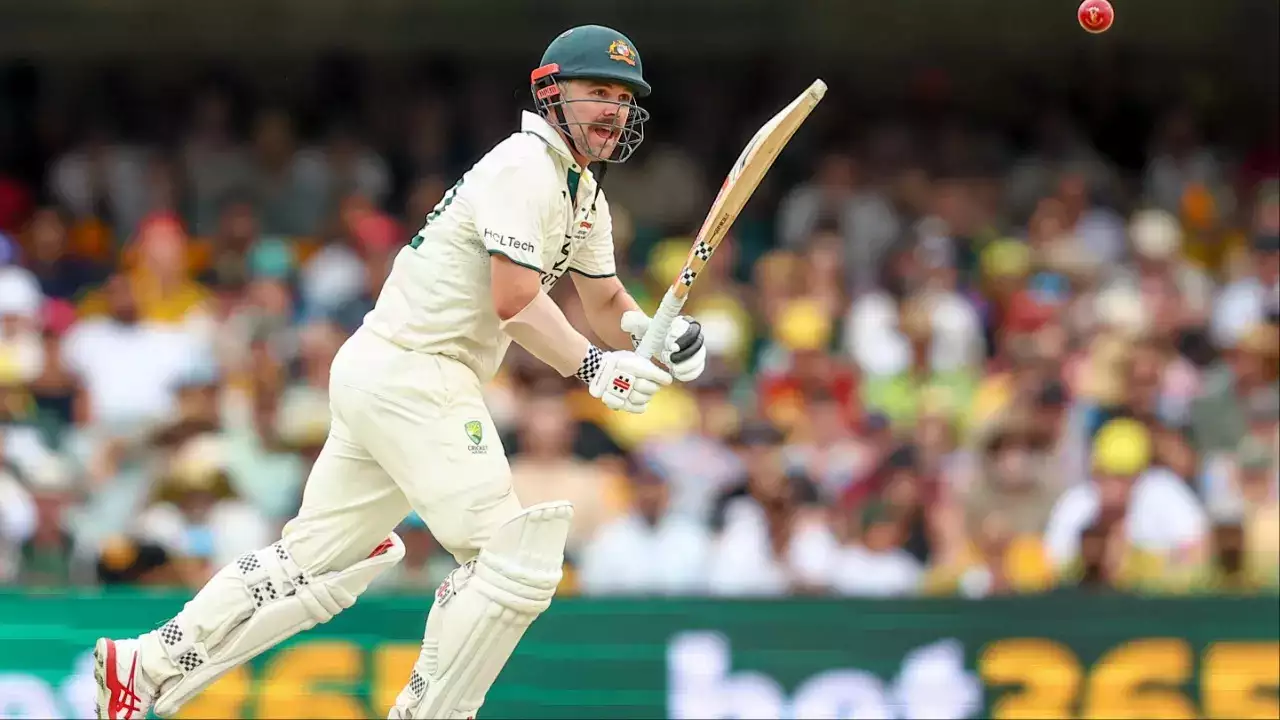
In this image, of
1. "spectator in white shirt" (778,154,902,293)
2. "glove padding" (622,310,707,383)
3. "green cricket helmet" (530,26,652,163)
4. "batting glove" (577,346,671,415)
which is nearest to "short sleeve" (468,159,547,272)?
"green cricket helmet" (530,26,652,163)

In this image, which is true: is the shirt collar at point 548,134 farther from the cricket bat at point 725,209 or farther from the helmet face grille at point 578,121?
the cricket bat at point 725,209

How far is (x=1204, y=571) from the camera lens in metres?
8.80

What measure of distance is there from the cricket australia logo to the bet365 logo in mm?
2422

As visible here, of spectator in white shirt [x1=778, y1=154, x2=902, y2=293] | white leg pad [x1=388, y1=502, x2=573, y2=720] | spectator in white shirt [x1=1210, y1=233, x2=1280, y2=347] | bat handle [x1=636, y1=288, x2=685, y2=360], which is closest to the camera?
white leg pad [x1=388, y1=502, x2=573, y2=720]

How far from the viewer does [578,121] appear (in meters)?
5.54

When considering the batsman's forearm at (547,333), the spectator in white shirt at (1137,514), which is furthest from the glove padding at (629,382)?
the spectator in white shirt at (1137,514)

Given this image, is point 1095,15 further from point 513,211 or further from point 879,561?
point 879,561

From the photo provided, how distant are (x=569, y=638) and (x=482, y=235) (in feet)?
9.03

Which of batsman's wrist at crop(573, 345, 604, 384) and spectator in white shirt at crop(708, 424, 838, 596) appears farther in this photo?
spectator in white shirt at crop(708, 424, 838, 596)

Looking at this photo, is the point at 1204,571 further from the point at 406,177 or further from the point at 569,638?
the point at 406,177

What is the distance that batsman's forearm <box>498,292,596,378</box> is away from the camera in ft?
17.6

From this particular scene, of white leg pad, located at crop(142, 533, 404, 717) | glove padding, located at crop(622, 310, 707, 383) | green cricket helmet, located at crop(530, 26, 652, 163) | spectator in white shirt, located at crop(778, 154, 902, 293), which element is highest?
spectator in white shirt, located at crop(778, 154, 902, 293)

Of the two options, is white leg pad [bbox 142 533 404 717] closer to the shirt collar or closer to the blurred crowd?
the shirt collar

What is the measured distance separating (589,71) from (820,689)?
3.25m
